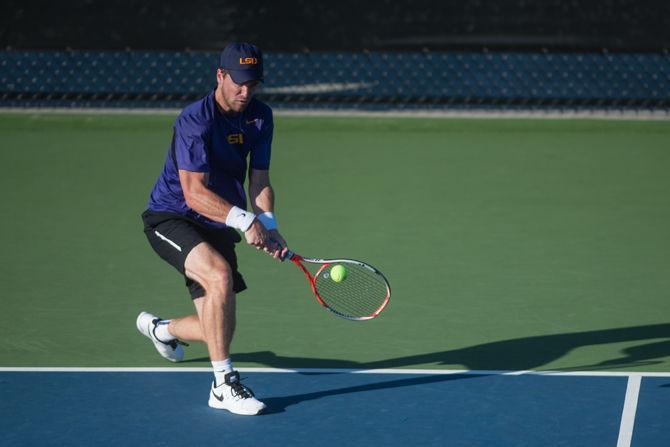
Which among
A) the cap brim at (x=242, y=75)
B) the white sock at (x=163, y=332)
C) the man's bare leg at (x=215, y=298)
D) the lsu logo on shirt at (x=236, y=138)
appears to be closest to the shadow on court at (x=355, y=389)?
the man's bare leg at (x=215, y=298)

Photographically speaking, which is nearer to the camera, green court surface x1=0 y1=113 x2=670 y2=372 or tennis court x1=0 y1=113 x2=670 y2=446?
tennis court x1=0 y1=113 x2=670 y2=446

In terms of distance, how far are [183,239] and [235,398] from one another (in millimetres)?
803

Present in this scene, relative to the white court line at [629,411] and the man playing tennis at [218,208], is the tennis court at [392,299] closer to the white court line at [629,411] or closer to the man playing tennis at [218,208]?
the white court line at [629,411]

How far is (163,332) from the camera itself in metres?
6.15

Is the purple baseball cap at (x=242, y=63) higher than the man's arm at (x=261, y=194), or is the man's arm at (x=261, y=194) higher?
the purple baseball cap at (x=242, y=63)

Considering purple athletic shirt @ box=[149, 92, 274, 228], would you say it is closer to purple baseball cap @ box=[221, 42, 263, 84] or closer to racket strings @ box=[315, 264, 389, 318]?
purple baseball cap @ box=[221, 42, 263, 84]

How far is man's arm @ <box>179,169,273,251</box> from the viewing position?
5.55 m

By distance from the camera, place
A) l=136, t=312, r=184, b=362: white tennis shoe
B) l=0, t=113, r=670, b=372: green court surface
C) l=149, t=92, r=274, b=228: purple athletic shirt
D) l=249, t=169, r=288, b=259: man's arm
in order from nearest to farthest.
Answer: l=149, t=92, r=274, b=228: purple athletic shirt < l=249, t=169, r=288, b=259: man's arm < l=136, t=312, r=184, b=362: white tennis shoe < l=0, t=113, r=670, b=372: green court surface

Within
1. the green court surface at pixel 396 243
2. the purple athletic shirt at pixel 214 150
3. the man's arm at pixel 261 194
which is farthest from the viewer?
the green court surface at pixel 396 243

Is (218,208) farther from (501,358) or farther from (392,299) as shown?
(392,299)

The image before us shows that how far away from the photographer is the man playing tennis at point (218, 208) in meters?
5.51

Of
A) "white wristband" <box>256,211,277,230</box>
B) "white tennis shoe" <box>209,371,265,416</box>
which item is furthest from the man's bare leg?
"white wristband" <box>256,211,277,230</box>

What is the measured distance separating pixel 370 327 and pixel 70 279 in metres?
2.25

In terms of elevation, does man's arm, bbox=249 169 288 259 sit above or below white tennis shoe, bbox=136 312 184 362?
above
